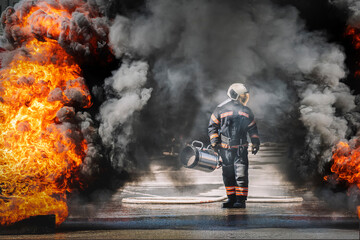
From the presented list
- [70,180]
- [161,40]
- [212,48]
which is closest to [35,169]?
[70,180]

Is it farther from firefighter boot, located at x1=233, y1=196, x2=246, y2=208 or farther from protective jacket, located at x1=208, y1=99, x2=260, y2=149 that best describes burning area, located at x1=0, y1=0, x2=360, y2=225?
firefighter boot, located at x1=233, y1=196, x2=246, y2=208

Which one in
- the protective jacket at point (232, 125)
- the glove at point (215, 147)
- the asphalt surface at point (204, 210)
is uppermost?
the protective jacket at point (232, 125)

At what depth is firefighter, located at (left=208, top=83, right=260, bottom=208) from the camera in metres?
10.6

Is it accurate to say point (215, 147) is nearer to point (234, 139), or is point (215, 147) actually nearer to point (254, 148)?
point (234, 139)

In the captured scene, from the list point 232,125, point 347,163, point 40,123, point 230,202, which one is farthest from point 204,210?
point 40,123

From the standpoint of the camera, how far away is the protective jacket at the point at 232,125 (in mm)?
10633

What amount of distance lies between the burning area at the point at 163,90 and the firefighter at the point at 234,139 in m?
0.24

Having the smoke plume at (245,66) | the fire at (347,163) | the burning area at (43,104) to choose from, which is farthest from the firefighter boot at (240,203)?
the burning area at (43,104)

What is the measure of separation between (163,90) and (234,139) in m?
2.17

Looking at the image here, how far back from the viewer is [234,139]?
10617mm

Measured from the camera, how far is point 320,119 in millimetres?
10500

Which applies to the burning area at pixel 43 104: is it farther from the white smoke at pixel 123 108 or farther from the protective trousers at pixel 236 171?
the protective trousers at pixel 236 171

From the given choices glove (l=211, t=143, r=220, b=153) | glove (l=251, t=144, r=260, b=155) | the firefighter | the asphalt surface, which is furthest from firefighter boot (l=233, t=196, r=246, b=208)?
glove (l=211, t=143, r=220, b=153)

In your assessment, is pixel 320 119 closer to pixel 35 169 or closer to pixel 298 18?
pixel 298 18
